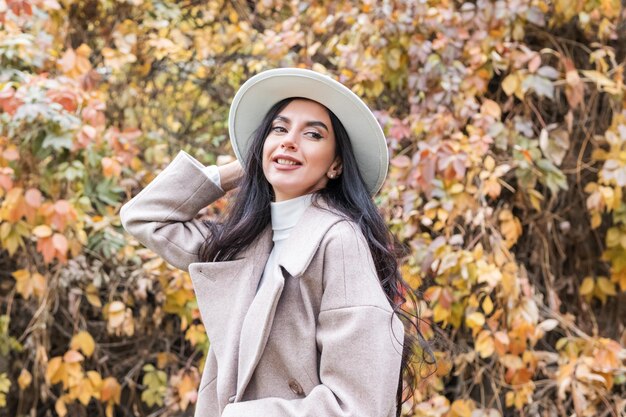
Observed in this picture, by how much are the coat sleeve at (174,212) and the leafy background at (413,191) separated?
1.00 m

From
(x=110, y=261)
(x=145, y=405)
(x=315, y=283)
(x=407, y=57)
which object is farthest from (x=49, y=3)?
(x=315, y=283)

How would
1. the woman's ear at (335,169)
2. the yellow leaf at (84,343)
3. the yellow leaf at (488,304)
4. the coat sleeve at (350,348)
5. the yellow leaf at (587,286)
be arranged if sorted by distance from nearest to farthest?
the coat sleeve at (350,348) < the woman's ear at (335,169) < the yellow leaf at (488,304) < the yellow leaf at (84,343) < the yellow leaf at (587,286)

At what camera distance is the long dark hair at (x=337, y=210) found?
5.80 feet

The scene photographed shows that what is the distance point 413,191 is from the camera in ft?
9.77

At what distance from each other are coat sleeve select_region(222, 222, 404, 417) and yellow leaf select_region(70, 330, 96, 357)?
1.72m

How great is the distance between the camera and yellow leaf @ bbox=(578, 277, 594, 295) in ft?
11.2

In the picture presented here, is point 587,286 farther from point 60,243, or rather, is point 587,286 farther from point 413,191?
point 60,243

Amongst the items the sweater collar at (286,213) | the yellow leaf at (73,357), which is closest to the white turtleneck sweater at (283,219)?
the sweater collar at (286,213)

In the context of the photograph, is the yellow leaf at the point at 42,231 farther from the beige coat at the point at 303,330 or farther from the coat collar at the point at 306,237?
the coat collar at the point at 306,237

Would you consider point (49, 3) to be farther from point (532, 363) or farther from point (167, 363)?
point (532, 363)

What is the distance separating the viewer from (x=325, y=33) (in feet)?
11.7

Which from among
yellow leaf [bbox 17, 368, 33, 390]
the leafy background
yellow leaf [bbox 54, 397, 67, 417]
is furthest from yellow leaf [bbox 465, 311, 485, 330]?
yellow leaf [bbox 17, 368, 33, 390]

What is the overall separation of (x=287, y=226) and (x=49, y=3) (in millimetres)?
1687

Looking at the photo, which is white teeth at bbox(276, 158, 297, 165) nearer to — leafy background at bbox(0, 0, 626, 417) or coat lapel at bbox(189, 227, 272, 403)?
coat lapel at bbox(189, 227, 272, 403)
